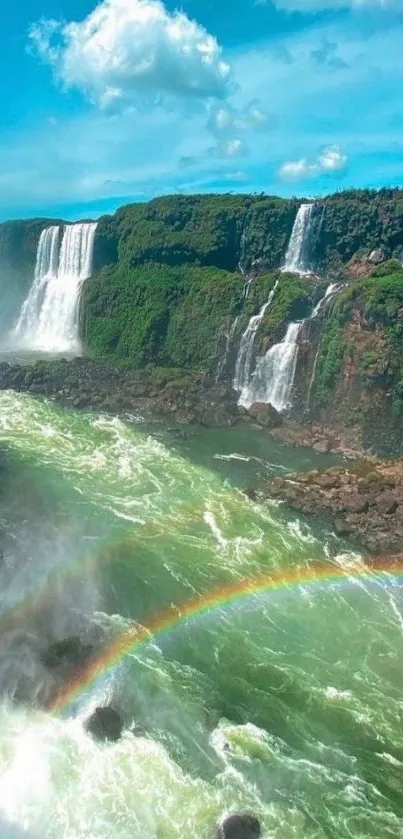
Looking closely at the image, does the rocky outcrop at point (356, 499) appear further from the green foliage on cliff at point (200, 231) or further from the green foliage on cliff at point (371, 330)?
the green foliage on cliff at point (200, 231)

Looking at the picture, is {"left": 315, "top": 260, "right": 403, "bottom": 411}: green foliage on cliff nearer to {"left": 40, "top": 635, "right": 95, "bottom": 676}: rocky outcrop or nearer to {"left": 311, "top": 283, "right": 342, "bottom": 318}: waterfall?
{"left": 311, "top": 283, "right": 342, "bottom": 318}: waterfall

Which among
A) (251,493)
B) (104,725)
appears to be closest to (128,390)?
(251,493)

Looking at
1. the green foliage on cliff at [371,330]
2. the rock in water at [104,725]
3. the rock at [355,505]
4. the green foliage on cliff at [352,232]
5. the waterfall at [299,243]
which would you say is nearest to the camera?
the rock in water at [104,725]

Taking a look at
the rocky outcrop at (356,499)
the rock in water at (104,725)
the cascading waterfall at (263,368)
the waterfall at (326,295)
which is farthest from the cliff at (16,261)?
the rock in water at (104,725)

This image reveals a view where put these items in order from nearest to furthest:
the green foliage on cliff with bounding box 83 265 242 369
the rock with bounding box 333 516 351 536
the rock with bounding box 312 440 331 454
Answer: the rock with bounding box 333 516 351 536 < the rock with bounding box 312 440 331 454 < the green foliage on cliff with bounding box 83 265 242 369

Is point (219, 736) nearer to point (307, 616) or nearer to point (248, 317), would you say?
point (307, 616)

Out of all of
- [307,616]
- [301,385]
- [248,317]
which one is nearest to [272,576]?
[307,616]

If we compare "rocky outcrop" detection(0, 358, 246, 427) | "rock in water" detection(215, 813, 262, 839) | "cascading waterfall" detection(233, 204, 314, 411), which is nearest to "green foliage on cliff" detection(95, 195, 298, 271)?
"cascading waterfall" detection(233, 204, 314, 411)
